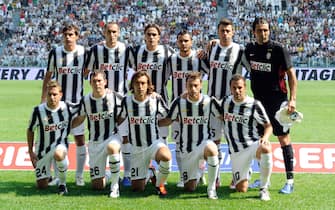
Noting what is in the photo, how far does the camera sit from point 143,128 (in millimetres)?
6402

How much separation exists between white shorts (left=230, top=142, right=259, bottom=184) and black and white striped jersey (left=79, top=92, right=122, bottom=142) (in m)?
1.55

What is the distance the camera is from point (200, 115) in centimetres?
640

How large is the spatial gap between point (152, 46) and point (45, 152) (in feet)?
6.32

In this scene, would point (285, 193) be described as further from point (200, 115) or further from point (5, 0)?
point (5, 0)

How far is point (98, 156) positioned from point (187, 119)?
3.88 ft

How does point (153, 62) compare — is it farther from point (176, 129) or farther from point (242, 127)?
point (242, 127)

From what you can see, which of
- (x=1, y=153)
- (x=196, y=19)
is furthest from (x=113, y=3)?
(x=1, y=153)

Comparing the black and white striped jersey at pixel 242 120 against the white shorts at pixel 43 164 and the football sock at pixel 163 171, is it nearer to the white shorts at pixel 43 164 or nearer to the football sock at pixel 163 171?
the football sock at pixel 163 171

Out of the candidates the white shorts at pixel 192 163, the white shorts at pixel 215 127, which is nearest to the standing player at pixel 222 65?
the white shorts at pixel 215 127

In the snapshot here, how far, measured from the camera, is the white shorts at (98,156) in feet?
21.3

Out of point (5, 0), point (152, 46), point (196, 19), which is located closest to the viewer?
point (152, 46)

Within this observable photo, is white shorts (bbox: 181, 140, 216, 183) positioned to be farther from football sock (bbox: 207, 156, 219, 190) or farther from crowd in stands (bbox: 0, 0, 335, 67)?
crowd in stands (bbox: 0, 0, 335, 67)

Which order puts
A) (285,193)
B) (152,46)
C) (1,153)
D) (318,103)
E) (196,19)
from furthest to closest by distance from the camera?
(196,19) → (318,103) → (1,153) → (152,46) → (285,193)

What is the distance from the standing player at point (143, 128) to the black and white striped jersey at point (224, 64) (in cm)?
83
